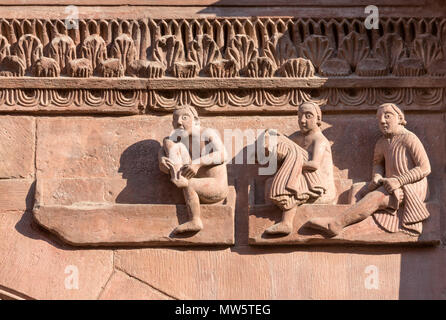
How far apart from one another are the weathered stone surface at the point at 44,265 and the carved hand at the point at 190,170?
29.8 inches

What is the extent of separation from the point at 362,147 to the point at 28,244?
8.14 ft

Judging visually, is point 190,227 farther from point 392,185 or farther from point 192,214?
point 392,185

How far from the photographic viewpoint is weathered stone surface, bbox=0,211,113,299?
8.39 metres

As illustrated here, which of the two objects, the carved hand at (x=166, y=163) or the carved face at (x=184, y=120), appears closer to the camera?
the carved hand at (x=166, y=163)

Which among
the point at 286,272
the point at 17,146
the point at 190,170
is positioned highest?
the point at 17,146

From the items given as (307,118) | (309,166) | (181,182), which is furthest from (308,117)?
(181,182)

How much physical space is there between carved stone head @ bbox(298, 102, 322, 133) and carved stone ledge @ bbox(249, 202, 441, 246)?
578 mm

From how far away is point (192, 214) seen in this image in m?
8.42

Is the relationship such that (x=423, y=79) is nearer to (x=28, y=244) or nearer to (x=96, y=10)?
(x=96, y=10)

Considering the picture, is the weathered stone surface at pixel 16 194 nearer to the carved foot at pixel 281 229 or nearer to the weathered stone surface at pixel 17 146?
the weathered stone surface at pixel 17 146

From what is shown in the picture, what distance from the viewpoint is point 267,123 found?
8.91m

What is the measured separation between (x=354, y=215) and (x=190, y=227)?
1.13 metres

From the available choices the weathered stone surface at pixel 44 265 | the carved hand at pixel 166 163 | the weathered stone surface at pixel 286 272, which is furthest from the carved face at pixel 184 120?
the weathered stone surface at pixel 44 265

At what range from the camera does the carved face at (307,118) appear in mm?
8633
